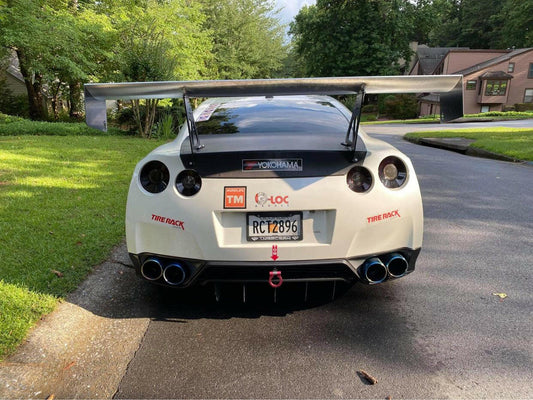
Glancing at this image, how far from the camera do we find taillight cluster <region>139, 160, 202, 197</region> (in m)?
2.55

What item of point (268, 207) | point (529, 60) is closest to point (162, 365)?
point (268, 207)

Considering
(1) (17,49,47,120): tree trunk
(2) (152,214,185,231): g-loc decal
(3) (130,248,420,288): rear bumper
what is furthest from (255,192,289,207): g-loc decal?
(1) (17,49,47,120): tree trunk

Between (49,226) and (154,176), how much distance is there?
2.32 metres

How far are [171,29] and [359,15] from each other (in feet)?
98.2

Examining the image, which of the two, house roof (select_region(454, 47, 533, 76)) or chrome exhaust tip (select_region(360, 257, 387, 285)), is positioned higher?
house roof (select_region(454, 47, 533, 76))

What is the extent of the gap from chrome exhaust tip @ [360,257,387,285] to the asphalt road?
1.16 feet

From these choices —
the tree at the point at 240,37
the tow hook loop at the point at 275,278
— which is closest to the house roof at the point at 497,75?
the tree at the point at 240,37

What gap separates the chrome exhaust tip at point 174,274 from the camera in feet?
8.41

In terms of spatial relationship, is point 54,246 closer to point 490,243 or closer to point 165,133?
point 490,243

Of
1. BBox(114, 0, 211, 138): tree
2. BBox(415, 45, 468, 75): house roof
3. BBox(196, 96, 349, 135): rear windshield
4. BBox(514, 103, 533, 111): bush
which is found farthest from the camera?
BBox(415, 45, 468, 75): house roof

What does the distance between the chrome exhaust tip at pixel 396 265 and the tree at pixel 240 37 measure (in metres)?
33.5

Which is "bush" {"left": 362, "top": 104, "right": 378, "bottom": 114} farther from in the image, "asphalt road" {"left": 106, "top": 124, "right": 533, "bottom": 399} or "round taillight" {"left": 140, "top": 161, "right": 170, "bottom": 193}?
"round taillight" {"left": 140, "top": 161, "right": 170, "bottom": 193}

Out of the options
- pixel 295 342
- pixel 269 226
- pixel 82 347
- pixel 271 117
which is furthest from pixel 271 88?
pixel 82 347

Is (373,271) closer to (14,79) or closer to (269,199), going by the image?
(269,199)
